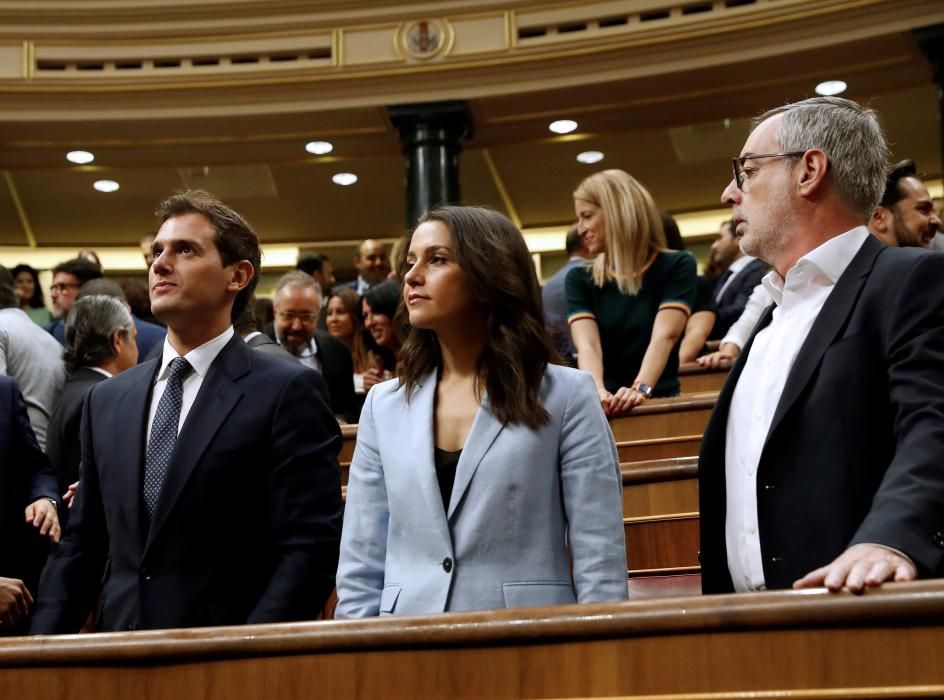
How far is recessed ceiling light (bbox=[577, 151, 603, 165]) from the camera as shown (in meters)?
8.34

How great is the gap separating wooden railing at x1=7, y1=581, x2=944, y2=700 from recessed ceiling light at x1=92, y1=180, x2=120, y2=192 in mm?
7903

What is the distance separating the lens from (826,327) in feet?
5.13

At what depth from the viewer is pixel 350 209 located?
371 inches

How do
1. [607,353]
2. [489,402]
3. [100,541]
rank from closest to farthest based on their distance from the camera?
1. [489,402]
2. [100,541]
3. [607,353]

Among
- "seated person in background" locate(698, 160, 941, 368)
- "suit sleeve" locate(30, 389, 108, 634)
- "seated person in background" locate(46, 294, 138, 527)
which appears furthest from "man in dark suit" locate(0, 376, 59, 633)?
"seated person in background" locate(698, 160, 941, 368)

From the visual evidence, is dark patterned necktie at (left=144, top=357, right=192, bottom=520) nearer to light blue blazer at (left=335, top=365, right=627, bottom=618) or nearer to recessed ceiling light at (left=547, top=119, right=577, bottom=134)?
light blue blazer at (left=335, top=365, right=627, bottom=618)

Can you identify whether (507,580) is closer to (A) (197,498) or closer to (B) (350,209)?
(A) (197,498)

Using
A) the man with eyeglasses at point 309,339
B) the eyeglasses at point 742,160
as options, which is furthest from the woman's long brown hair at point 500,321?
the man with eyeglasses at point 309,339

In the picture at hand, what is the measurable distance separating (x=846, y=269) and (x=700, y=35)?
5546 mm

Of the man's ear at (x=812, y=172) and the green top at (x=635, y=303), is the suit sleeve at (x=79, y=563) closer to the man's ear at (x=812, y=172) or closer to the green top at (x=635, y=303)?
the man's ear at (x=812, y=172)

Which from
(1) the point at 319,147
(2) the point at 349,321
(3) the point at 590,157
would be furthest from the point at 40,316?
(3) the point at 590,157

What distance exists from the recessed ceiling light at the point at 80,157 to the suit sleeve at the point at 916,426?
295 inches

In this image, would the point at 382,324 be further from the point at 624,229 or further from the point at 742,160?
the point at 742,160

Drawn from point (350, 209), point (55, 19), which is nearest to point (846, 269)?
point (55, 19)
